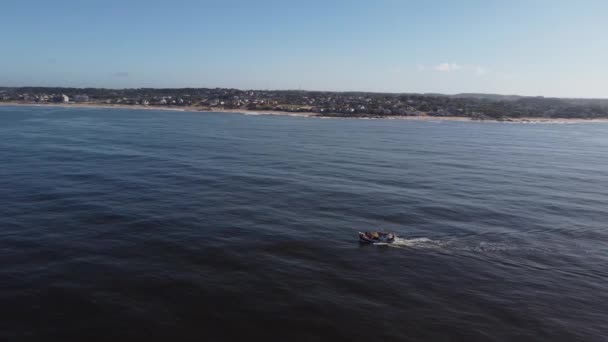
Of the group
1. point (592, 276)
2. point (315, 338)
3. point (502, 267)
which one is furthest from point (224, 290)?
point (592, 276)

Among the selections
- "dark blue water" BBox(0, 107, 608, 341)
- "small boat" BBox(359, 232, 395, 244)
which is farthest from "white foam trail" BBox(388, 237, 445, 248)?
"small boat" BBox(359, 232, 395, 244)

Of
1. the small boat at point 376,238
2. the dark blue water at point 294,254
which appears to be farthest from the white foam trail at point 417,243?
the small boat at point 376,238

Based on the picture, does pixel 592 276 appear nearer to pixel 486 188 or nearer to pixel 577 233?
pixel 577 233

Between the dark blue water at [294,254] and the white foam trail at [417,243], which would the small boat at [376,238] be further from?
the dark blue water at [294,254]

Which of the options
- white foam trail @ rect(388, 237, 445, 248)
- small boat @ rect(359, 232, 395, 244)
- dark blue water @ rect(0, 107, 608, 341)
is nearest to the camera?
dark blue water @ rect(0, 107, 608, 341)

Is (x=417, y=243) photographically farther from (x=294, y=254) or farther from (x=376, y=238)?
(x=294, y=254)

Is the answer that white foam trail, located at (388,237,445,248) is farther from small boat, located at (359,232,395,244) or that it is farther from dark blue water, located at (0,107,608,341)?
small boat, located at (359,232,395,244)
